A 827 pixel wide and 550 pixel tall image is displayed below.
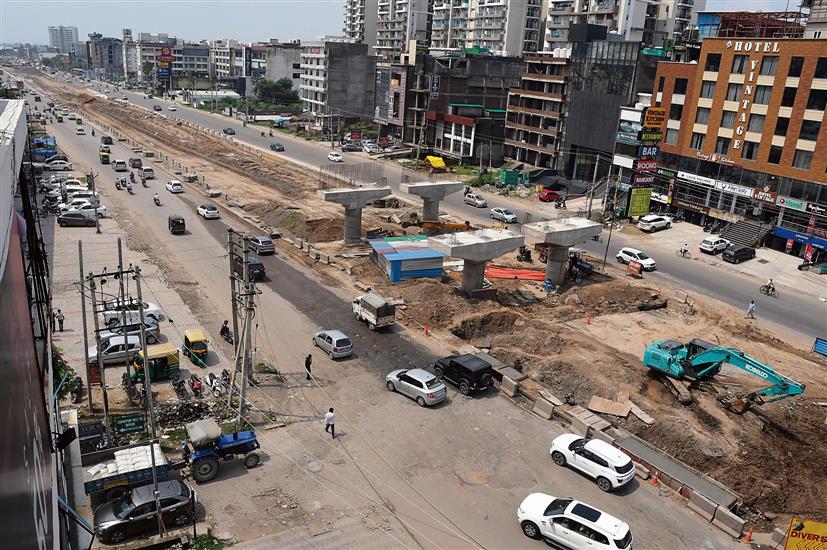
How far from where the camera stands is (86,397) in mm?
28500

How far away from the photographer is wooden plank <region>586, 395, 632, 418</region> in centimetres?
2950

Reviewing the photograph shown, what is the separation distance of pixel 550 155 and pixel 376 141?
136 ft

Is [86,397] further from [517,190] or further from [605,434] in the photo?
[517,190]

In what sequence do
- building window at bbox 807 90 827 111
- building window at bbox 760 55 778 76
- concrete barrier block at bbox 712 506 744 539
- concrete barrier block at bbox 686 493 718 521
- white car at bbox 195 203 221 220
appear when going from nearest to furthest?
1. concrete barrier block at bbox 712 506 744 539
2. concrete barrier block at bbox 686 493 718 521
3. building window at bbox 807 90 827 111
4. building window at bbox 760 55 778 76
5. white car at bbox 195 203 221 220

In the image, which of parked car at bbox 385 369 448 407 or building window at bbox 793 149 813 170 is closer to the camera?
parked car at bbox 385 369 448 407

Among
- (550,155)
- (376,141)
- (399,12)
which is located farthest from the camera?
(399,12)

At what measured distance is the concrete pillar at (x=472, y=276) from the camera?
43000 millimetres

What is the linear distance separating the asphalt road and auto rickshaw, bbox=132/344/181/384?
5.37 metres

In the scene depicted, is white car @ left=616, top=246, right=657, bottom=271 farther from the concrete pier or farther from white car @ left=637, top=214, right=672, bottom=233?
the concrete pier

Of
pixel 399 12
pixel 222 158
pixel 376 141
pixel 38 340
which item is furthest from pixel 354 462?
pixel 399 12

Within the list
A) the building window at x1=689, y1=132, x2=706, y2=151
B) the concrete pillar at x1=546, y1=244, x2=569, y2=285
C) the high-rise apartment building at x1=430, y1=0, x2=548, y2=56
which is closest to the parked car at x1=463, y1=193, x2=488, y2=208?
the building window at x1=689, y1=132, x2=706, y2=151

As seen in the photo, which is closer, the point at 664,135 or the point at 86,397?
the point at 86,397

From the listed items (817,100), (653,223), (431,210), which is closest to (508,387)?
(431,210)

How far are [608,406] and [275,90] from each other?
548 feet
